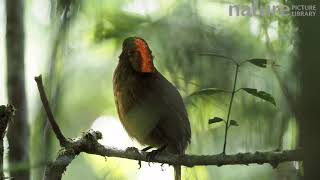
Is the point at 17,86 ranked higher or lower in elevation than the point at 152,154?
higher

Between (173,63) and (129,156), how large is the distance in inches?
13.7

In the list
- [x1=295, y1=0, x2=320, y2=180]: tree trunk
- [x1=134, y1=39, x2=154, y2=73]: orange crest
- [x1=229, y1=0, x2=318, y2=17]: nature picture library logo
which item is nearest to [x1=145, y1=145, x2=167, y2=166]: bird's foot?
[x1=134, y1=39, x2=154, y2=73]: orange crest

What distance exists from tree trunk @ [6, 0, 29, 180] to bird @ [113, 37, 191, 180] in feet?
0.83

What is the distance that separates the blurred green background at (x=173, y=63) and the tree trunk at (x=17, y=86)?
0.06 m

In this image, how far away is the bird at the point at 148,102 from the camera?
1.25 metres

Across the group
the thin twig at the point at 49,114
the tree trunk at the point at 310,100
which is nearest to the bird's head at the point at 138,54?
the thin twig at the point at 49,114

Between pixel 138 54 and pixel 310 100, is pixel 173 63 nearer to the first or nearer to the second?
pixel 138 54

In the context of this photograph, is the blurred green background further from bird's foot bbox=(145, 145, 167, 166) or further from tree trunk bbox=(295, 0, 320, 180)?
tree trunk bbox=(295, 0, 320, 180)

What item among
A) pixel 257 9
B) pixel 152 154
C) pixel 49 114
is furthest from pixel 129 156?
pixel 257 9

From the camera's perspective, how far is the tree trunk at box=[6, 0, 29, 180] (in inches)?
42.6

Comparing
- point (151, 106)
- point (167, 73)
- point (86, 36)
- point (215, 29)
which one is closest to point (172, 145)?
point (151, 106)

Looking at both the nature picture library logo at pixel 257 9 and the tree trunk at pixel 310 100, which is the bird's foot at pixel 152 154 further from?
the tree trunk at pixel 310 100

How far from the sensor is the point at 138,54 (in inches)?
49.6

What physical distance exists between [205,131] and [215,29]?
0.92ft
